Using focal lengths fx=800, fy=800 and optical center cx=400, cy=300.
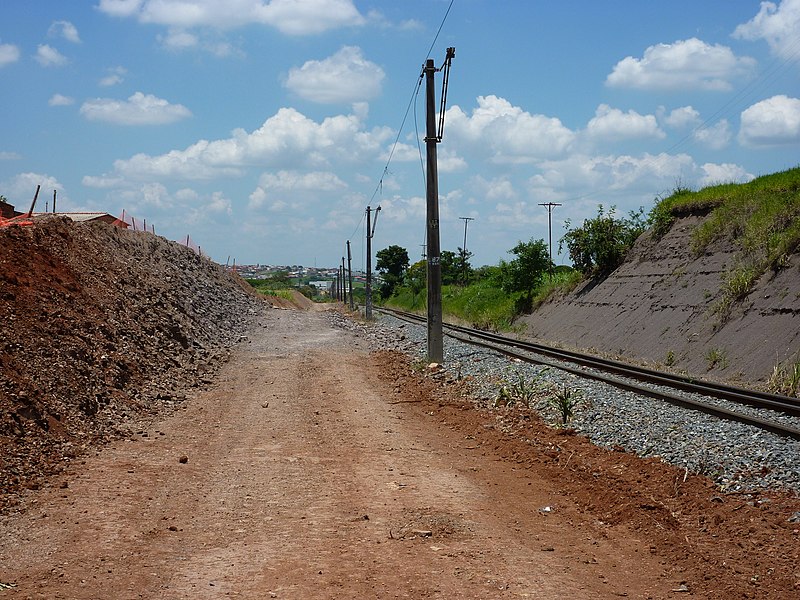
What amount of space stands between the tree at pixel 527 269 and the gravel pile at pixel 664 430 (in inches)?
1037

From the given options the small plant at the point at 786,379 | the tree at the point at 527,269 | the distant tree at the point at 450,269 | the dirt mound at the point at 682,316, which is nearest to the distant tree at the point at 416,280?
the distant tree at the point at 450,269

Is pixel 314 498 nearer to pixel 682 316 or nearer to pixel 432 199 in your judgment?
pixel 432 199

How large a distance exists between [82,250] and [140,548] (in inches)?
707

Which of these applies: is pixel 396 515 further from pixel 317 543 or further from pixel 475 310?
pixel 475 310

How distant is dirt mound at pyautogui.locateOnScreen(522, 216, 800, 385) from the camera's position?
1906 cm

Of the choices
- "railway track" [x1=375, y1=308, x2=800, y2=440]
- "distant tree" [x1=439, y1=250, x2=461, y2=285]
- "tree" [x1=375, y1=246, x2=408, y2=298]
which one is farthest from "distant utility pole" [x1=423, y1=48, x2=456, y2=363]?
"tree" [x1=375, y1=246, x2=408, y2=298]

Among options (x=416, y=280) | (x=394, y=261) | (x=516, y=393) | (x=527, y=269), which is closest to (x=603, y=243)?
(x=527, y=269)

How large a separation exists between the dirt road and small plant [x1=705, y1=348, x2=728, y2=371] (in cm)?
936

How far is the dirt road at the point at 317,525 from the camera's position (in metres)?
6.04

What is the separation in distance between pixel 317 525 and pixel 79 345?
28.2 feet

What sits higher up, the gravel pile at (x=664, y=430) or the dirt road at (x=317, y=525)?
the gravel pile at (x=664, y=430)

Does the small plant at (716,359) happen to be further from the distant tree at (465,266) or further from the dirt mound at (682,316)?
the distant tree at (465,266)

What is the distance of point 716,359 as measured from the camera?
1992 cm

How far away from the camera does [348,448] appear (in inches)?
429
